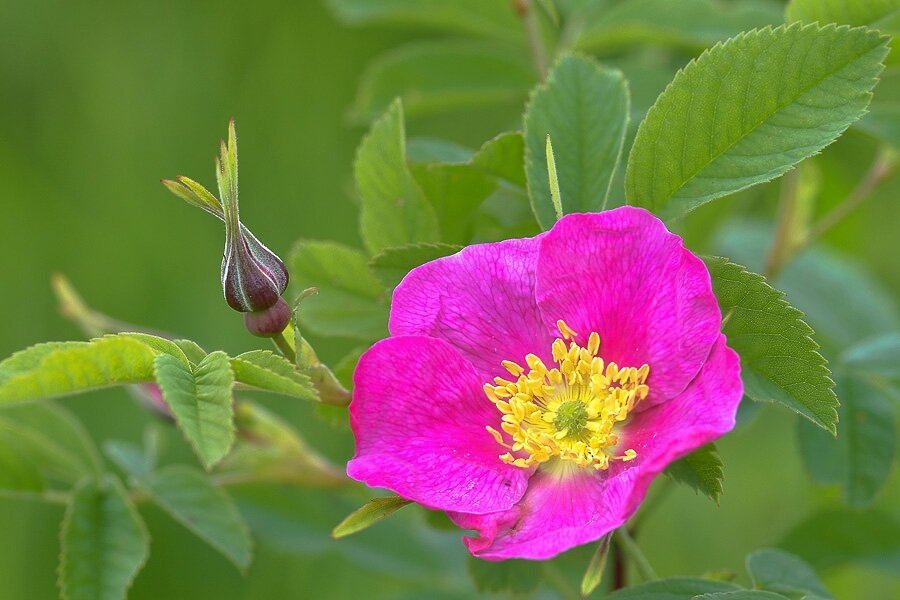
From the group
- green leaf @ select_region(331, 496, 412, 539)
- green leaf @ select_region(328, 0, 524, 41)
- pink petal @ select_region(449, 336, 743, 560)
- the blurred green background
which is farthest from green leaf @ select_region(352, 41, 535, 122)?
the blurred green background

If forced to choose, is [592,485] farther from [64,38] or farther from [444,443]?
[64,38]

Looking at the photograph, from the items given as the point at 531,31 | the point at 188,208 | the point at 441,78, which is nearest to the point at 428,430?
the point at 531,31

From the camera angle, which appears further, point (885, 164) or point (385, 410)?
point (885, 164)

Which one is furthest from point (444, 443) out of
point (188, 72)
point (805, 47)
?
point (188, 72)

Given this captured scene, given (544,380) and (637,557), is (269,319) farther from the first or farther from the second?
(637,557)

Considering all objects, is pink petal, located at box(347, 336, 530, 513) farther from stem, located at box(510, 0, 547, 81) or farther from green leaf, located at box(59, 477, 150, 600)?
stem, located at box(510, 0, 547, 81)

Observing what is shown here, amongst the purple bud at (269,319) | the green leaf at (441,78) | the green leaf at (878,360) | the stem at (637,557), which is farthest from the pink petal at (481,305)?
the green leaf at (441,78)
